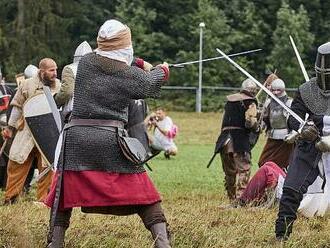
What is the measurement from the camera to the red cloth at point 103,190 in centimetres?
566

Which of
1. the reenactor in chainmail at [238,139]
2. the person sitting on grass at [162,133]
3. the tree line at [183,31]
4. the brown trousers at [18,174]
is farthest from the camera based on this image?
the tree line at [183,31]

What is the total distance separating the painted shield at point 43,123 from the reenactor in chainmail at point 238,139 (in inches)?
88.8

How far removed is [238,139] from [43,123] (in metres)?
2.45

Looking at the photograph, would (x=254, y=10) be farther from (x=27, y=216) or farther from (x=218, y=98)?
(x=27, y=216)

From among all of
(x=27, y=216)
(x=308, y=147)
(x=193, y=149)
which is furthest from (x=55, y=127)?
(x=193, y=149)

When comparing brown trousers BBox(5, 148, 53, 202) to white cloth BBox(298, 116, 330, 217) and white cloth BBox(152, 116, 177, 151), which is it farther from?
white cloth BBox(152, 116, 177, 151)

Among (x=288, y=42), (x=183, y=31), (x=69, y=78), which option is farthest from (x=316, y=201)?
(x=183, y=31)

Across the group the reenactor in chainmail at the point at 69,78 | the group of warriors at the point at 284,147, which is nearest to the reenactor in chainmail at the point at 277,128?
the group of warriors at the point at 284,147

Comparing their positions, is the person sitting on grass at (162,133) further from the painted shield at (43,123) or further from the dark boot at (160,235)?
the dark boot at (160,235)

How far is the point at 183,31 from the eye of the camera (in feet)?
149

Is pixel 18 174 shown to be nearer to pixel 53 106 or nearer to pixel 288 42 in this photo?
pixel 53 106

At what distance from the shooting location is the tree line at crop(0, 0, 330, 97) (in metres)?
42.0

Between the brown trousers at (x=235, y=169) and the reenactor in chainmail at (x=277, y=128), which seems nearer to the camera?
the brown trousers at (x=235, y=169)

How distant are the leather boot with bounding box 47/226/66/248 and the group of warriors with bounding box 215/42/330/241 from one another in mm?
1647
